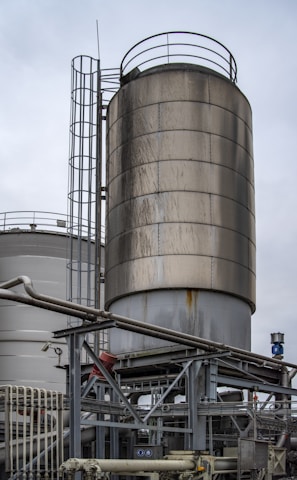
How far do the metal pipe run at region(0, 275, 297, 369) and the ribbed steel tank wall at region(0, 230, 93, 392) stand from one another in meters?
9.47

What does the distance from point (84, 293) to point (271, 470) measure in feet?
39.0

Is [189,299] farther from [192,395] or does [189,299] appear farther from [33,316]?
[33,316]

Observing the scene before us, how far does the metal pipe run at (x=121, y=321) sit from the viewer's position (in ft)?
43.1

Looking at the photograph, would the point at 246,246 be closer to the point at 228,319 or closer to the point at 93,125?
the point at 228,319

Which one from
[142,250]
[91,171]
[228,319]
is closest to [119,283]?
[142,250]

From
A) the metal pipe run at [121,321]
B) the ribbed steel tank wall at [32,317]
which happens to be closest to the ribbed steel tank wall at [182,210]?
the metal pipe run at [121,321]

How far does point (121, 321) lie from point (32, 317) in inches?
483

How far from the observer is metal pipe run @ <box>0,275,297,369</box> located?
517 inches

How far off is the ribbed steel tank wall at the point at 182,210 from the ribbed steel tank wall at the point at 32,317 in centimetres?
702

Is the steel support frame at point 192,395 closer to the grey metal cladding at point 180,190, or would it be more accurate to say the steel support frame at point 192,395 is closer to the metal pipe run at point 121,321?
the metal pipe run at point 121,321

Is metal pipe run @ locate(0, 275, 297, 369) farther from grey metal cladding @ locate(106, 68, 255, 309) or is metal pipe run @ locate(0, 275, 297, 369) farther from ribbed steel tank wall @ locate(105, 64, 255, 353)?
grey metal cladding @ locate(106, 68, 255, 309)

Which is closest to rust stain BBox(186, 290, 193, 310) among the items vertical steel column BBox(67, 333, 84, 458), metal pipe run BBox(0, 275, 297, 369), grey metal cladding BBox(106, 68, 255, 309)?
grey metal cladding BBox(106, 68, 255, 309)

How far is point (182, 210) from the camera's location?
64.2ft

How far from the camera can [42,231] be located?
94.5 ft
